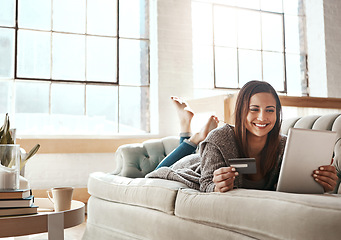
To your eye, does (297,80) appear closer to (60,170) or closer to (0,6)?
(60,170)

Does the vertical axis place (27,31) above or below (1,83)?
above

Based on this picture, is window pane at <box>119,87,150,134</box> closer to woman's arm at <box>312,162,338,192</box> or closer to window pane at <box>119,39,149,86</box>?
window pane at <box>119,39,149,86</box>

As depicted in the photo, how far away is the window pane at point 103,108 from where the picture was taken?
4.82 metres

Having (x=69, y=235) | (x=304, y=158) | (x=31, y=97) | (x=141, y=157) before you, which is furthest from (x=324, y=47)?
(x=304, y=158)

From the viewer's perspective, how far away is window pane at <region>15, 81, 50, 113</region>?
14.8ft

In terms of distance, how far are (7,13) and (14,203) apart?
3.47 metres

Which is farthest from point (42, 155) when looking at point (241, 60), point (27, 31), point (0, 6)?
point (241, 60)

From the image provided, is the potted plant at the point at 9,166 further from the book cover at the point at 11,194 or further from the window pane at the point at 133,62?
the window pane at the point at 133,62

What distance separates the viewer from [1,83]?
4.45 metres

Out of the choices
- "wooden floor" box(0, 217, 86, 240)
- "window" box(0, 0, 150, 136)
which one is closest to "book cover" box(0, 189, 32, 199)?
"wooden floor" box(0, 217, 86, 240)

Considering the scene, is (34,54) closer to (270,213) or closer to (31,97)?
(31,97)

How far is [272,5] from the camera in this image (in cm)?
600

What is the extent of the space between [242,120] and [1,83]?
3427 millimetres

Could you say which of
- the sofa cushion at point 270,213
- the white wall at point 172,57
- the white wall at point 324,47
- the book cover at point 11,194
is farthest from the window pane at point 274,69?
the book cover at point 11,194
